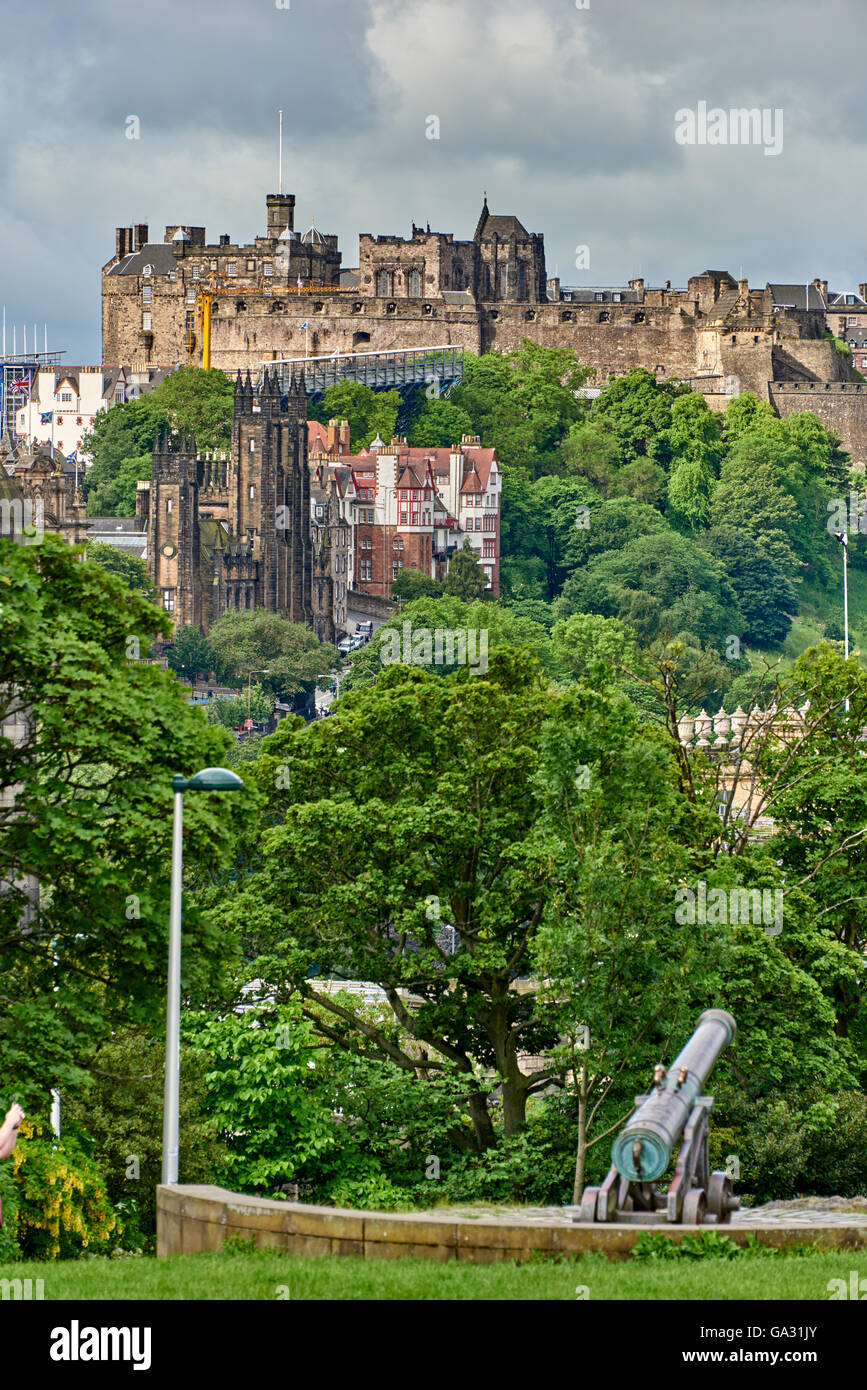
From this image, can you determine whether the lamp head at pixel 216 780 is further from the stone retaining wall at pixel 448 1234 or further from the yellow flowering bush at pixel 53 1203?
the yellow flowering bush at pixel 53 1203

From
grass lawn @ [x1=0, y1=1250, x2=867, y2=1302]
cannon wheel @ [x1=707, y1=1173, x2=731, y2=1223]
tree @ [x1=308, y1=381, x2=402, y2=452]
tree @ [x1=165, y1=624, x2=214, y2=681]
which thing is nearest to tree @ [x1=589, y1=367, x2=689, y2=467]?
tree @ [x1=308, y1=381, x2=402, y2=452]

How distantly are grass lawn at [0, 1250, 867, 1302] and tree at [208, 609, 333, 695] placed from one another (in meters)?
110

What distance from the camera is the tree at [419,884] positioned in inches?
1491

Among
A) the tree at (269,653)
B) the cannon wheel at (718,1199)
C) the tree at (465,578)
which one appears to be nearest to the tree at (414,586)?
the tree at (465,578)

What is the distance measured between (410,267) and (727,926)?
132m

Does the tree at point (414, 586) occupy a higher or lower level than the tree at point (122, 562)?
lower

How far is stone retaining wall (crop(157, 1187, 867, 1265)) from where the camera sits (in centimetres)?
1908

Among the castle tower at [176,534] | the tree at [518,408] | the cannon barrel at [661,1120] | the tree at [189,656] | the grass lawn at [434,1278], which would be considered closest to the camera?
the grass lawn at [434,1278]

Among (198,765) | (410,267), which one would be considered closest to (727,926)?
(198,765)

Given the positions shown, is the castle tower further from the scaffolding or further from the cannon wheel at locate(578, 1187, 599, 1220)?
the cannon wheel at locate(578, 1187, 599, 1220)

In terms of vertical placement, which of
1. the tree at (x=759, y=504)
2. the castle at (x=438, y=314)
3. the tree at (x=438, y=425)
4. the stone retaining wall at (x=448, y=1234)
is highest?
the castle at (x=438, y=314)

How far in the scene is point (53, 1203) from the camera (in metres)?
28.8

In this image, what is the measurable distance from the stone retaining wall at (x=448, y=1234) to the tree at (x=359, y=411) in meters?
133
